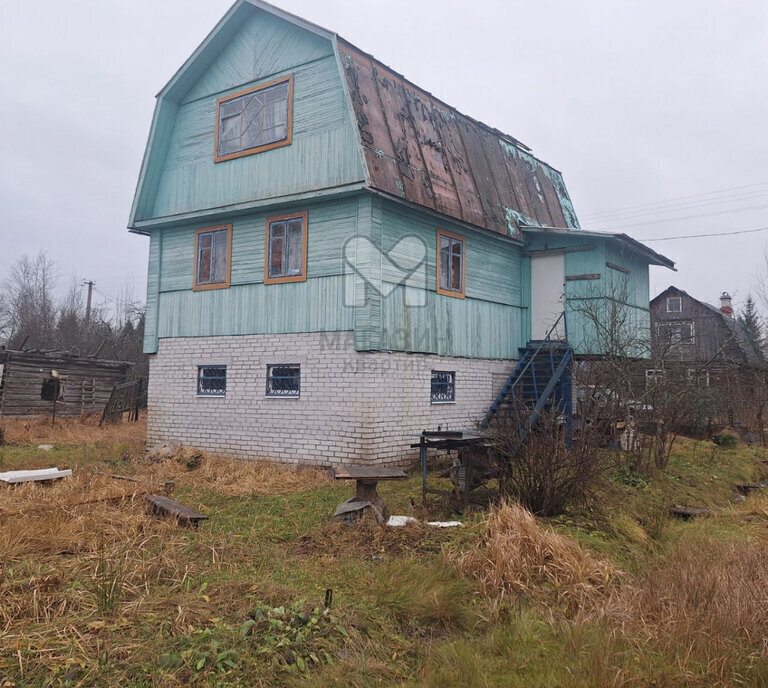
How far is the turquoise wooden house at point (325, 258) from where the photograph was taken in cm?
1243

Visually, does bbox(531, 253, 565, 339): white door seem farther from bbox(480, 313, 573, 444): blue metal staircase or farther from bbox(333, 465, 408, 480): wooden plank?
bbox(333, 465, 408, 480): wooden plank

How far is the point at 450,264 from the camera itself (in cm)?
1431

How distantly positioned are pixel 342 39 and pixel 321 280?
4.73 meters

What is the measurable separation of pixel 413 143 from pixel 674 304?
32501mm

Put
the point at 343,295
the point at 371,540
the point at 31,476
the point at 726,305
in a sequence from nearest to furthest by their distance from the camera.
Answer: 1. the point at 371,540
2. the point at 31,476
3. the point at 343,295
4. the point at 726,305

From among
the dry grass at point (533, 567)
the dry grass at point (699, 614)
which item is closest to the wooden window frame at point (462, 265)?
the dry grass at point (533, 567)

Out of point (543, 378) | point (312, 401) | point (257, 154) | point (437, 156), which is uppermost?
point (437, 156)

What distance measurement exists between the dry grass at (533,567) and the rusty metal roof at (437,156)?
24.5ft

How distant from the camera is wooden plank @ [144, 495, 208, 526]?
25.5ft

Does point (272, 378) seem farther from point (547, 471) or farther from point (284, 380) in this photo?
point (547, 471)

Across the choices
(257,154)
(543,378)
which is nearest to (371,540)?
(257,154)

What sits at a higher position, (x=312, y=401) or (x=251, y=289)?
(x=251, y=289)

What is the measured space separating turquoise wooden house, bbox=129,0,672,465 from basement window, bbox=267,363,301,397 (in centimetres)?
3

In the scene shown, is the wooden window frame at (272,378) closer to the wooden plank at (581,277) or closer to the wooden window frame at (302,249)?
the wooden window frame at (302,249)
